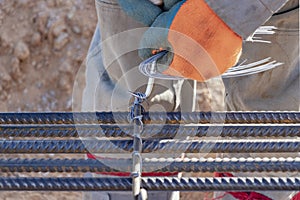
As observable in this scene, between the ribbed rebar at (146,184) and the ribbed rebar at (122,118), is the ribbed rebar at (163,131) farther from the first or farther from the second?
the ribbed rebar at (146,184)

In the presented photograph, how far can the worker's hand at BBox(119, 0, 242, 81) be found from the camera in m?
1.17

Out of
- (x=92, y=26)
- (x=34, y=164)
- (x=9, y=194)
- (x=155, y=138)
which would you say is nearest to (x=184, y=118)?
(x=155, y=138)

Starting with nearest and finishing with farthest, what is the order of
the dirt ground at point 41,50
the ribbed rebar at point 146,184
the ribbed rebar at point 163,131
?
the ribbed rebar at point 146,184, the ribbed rebar at point 163,131, the dirt ground at point 41,50

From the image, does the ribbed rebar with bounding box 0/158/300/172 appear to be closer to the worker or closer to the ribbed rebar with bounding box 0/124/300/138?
the ribbed rebar with bounding box 0/124/300/138

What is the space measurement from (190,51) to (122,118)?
18 cm

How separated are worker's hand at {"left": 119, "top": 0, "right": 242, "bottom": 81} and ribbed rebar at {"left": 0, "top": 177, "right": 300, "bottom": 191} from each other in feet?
0.88

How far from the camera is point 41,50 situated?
8.71 ft

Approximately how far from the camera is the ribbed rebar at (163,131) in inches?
43.3

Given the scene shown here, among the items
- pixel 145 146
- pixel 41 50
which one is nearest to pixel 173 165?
pixel 145 146

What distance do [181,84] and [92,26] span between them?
1.18m

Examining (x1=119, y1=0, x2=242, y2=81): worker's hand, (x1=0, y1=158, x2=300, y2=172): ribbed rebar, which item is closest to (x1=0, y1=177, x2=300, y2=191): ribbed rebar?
(x1=0, y1=158, x2=300, y2=172): ribbed rebar

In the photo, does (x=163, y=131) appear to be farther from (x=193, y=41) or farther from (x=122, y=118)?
(x=193, y=41)

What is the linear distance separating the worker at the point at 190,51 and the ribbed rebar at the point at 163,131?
147 millimetres

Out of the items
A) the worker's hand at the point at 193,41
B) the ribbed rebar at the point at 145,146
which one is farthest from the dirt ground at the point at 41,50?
the ribbed rebar at the point at 145,146
